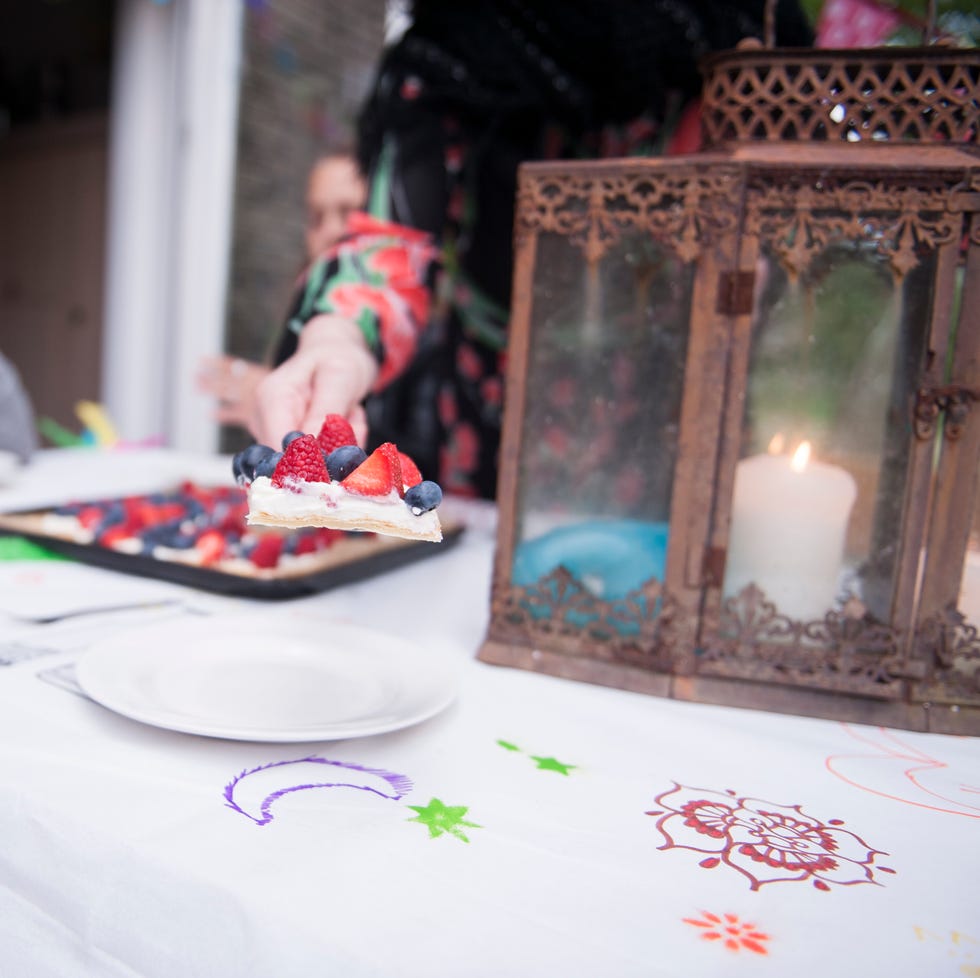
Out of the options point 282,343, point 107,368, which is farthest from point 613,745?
point 107,368

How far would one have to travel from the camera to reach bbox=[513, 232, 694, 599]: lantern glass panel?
28.7 inches

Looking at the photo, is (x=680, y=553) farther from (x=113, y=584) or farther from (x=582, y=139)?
(x=582, y=139)

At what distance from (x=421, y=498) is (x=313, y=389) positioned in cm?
33

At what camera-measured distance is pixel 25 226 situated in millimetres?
4484

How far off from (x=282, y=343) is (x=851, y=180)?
0.77 m

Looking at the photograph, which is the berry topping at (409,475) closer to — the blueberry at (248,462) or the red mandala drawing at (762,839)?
the blueberry at (248,462)

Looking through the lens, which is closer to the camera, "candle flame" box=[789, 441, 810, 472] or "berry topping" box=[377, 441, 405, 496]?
"berry topping" box=[377, 441, 405, 496]

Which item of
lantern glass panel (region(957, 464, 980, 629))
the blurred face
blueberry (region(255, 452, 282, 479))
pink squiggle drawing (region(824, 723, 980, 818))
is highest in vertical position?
the blurred face

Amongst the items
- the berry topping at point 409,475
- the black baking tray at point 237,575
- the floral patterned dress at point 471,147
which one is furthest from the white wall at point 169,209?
the berry topping at point 409,475

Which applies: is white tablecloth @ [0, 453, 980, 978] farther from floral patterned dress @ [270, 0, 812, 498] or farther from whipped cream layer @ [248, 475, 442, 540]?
floral patterned dress @ [270, 0, 812, 498]

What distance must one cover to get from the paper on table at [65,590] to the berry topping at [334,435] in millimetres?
354

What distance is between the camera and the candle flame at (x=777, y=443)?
703 mm

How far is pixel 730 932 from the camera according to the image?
41 cm

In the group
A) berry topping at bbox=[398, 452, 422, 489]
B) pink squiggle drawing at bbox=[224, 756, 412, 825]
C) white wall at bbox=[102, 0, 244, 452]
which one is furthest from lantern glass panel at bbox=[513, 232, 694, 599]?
white wall at bbox=[102, 0, 244, 452]
